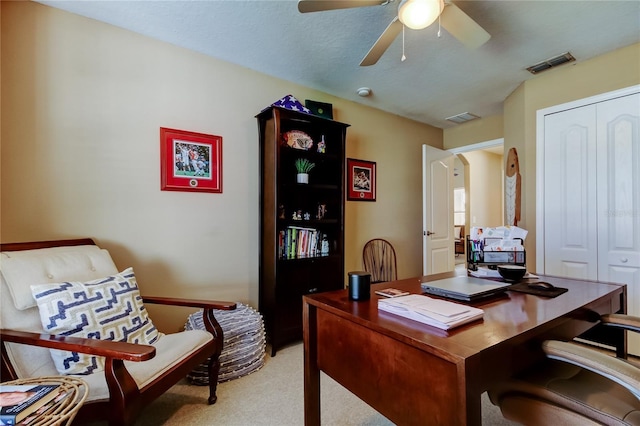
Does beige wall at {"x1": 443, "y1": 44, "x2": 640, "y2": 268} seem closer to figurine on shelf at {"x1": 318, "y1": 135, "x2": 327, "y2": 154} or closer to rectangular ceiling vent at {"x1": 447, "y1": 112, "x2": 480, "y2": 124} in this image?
rectangular ceiling vent at {"x1": 447, "y1": 112, "x2": 480, "y2": 124}

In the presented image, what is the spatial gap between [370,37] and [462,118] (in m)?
2.33

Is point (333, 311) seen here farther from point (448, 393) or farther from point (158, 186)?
point (158, 186)

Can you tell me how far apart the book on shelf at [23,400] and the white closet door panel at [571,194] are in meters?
3.55

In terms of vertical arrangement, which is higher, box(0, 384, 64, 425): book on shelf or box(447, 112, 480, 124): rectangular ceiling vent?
box(447, 112, 480, 124): rectangular ceiling vent

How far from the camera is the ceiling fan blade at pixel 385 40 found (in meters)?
1.66

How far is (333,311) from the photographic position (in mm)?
1126

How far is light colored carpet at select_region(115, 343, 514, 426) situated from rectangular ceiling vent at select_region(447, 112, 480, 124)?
3.29 meters

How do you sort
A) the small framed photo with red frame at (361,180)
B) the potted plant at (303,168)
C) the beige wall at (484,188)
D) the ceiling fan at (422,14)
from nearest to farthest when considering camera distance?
the ceiling fan at (422,14)
the potted plant at (303,168)
the small framed photo with red frame at (361,180)
the beige wall at (484,188)

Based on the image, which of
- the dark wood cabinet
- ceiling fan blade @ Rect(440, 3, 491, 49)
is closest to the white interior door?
the dark wood cabinet

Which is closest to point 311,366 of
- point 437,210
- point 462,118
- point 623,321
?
point 623,321

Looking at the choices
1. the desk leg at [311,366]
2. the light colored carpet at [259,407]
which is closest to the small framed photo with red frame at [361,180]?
the light colored carpet at [259,407]

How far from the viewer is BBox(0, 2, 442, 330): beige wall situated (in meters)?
1.83

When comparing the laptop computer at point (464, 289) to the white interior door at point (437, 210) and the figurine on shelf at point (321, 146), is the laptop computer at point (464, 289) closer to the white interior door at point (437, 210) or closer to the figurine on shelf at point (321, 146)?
the figurine on shelf at point (321, 146)

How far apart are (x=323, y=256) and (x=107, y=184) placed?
1.79 metres
